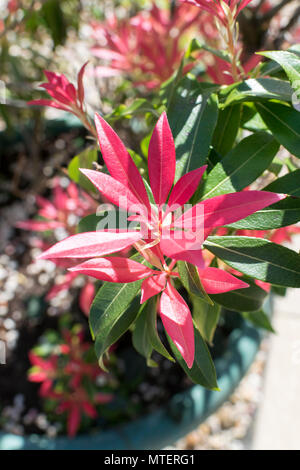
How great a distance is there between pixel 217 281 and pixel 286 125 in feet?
0.80

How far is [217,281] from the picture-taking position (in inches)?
19.3

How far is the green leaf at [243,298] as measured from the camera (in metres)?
0.65

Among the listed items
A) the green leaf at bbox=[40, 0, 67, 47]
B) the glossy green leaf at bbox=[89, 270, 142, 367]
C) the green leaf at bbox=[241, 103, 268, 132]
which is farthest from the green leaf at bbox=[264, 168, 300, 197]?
the green leaf at bbox=[40, 0, 67, 47]

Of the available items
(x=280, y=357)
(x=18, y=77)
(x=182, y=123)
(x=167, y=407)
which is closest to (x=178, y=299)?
(x=182, y=123)

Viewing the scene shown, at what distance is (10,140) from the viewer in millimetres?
1882

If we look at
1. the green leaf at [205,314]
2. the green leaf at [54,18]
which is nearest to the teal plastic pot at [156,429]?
the green leaf at [205,314]

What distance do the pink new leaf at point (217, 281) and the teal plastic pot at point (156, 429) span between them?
0.88m

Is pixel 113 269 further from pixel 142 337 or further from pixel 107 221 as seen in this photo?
pixel 142 337

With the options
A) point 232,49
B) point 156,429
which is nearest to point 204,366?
point 232,49

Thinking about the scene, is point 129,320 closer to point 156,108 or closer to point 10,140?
point 156,108

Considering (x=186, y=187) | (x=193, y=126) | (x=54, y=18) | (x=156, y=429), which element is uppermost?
(x=54, y=18)

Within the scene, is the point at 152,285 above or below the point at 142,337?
above

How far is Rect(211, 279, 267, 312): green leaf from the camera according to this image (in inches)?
25.7
